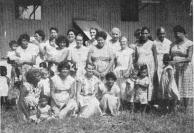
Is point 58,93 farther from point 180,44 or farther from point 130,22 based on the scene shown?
point 130,22

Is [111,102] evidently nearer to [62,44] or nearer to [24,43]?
[62,44]

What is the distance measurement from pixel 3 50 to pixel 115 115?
6.02 meters

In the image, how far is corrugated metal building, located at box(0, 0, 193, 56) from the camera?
11.5m

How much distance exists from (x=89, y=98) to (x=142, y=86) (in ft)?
3.25

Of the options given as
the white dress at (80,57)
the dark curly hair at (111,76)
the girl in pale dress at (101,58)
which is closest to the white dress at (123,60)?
the girl in pale dress at (101,58)

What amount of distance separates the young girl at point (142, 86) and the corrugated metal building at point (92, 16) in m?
5.88

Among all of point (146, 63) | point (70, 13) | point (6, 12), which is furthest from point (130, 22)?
point (146, 63)

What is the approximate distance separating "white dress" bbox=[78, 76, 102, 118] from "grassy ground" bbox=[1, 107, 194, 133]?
0.24 metres

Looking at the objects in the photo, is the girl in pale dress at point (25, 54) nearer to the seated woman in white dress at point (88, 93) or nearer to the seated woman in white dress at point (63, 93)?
the seated woman in white dress at point (63, 93)

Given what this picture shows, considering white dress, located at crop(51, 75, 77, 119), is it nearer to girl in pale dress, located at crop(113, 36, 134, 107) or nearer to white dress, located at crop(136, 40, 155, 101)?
girl in pale dress, located at crop(113, 36, 134, 107)

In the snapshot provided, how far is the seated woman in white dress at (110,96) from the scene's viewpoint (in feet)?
20.9

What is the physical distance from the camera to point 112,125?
5551mm

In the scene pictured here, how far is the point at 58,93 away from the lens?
629 cm

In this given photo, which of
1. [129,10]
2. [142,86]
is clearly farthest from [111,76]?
[129,10]
